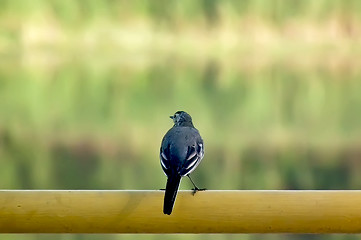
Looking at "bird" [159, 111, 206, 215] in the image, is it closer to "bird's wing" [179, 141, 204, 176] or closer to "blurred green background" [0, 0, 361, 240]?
"bird's wing" [179, 141, 204, 176]

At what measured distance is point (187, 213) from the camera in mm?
2047

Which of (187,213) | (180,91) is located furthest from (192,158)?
→ (180,91)

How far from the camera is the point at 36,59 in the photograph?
31.3 meters

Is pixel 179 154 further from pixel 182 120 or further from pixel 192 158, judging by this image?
pixel 182 120

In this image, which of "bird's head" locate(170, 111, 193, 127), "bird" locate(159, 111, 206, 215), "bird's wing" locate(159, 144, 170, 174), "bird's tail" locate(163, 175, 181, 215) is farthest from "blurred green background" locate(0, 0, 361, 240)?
"bird's tail" locate(163, 175, 181, 215)

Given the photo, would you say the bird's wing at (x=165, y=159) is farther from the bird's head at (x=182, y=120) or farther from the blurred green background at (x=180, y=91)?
the blurred green background at (x=180, y=91)

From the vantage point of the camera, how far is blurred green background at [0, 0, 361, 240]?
456 inches

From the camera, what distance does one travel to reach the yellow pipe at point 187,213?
78.4 inches

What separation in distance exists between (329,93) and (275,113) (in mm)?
3062

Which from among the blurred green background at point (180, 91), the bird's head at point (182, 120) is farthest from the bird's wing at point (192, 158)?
the blurred green background at point (180, 91)

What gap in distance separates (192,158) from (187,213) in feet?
1.56

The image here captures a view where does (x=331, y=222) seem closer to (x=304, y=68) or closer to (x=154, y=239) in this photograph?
(x=154, y=239)

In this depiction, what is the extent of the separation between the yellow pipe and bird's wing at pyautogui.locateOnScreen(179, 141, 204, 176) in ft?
0.98

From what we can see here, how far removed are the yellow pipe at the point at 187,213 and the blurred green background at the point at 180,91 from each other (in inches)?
219
